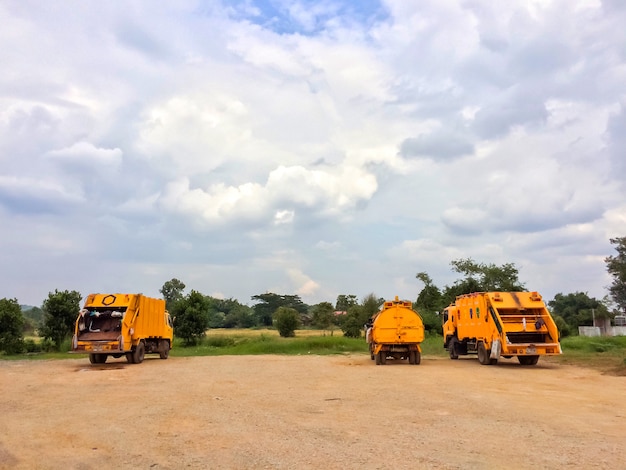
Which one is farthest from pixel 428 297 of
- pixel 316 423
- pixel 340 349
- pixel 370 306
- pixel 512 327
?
pixel 316 423

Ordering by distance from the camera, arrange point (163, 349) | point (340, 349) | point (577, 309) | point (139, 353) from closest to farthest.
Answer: point (139, 353) < point (163, 349) < point (340, 349) < point (577, 309)

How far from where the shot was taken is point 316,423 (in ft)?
29.3

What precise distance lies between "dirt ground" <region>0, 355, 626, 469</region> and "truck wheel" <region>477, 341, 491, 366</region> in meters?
5.16

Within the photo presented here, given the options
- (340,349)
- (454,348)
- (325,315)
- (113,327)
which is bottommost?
(340,349)

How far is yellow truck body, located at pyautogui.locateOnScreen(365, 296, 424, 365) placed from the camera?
21391mm

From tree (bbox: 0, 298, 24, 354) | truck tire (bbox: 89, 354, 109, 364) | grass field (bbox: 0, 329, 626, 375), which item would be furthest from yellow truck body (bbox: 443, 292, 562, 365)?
tree (bbox: 0, 298, 24, 354)

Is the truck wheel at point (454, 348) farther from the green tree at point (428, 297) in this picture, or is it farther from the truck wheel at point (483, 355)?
the green tree at point (428, 297)

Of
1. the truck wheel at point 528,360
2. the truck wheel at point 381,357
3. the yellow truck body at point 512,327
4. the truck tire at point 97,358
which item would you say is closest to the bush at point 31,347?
the truck tire at point 97,358

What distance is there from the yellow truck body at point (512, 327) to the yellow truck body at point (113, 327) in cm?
1425

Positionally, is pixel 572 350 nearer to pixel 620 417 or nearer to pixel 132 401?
pixel 620 417

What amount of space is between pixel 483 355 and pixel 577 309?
174 ft

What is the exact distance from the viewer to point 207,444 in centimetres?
744

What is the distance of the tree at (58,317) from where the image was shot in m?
33.6

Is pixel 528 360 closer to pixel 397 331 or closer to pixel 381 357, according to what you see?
pixel 397 331
